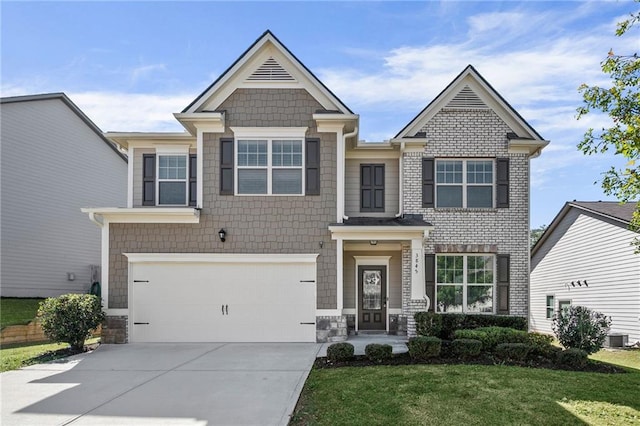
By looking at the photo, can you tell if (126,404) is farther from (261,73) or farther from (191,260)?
(261,73)

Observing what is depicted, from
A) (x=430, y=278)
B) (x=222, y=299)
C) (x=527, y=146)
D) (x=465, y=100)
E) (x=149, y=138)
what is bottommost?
(x=222, y=299)

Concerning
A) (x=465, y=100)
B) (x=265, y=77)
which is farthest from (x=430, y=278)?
(x=265, y=77)

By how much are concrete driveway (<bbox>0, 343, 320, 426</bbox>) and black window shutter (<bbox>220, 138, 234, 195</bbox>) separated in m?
4.45

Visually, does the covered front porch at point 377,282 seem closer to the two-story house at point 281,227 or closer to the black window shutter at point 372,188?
the two-story house at point 281,227

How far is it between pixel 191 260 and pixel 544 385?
9505 mm

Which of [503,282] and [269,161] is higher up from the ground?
[269,161]

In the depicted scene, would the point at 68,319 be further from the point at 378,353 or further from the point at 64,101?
the point at 64,101

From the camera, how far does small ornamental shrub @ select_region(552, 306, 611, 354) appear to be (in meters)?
11.6

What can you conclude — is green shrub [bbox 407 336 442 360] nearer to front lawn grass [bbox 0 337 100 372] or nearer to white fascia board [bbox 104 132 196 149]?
front lawn grass [bbox 0 337 100 372]

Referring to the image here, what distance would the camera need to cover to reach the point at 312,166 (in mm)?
14414

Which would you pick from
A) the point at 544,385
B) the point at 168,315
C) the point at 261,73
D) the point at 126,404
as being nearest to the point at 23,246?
the point at 168,315

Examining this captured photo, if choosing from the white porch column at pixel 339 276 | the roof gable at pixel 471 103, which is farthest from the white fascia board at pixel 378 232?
the roof gable at pixel 471 103

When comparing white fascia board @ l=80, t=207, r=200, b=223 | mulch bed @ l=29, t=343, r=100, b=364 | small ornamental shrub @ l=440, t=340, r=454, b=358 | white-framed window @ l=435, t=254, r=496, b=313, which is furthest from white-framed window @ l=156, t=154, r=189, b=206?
Result: small ornamental shrub @ l=440, t=340, r=454, b=358

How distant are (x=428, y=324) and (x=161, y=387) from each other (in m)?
6.97
